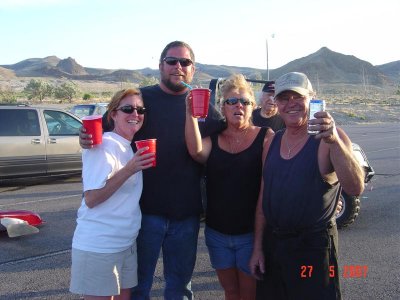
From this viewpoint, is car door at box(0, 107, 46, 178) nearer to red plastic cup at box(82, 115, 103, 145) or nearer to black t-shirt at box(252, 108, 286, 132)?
black t-shirt at box(252, 108, 286, 132)

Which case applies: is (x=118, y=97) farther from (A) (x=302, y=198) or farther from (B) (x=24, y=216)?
(B) (x=24, y=216)

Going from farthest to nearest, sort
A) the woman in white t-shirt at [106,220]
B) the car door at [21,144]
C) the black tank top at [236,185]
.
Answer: the car door at [21,144]
the black tank top at [236,185]
the woman in white t-shirt at [106,220]

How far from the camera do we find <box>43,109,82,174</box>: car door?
381 inches

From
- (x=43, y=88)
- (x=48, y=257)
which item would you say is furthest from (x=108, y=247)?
(x=43, y=88)

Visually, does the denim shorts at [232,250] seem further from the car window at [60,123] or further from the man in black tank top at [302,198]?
the car window at [60,123]

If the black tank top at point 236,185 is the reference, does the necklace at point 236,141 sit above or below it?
above

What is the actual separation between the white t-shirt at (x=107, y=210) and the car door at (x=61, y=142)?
748cm

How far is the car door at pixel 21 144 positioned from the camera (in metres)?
9.18

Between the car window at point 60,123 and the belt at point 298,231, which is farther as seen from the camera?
the car window at point 60,123

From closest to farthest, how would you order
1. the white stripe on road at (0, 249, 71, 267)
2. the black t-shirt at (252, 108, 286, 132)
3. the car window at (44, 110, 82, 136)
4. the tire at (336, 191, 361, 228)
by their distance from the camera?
the white stripe on road at (0, 249, 71, 267) → the black t-shirt at (252, 108, 286, 132) → the tire at (336, 191, 361, 228) → the car window at (44, 110, 82, 136)

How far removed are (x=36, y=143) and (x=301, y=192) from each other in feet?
26.9

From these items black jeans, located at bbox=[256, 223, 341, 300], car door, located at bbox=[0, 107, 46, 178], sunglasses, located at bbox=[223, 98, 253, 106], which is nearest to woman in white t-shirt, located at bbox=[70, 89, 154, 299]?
sunglasses, located at bbox=[223, 98, 253, 106]

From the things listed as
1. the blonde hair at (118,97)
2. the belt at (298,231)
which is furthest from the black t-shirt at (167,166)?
the belt at (298,231)

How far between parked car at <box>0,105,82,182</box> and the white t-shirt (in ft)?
24.0
